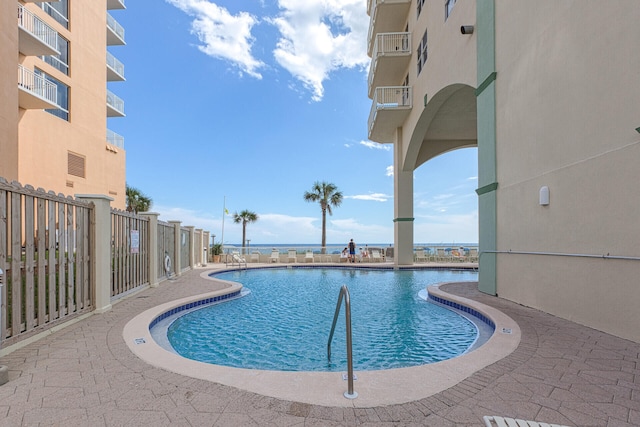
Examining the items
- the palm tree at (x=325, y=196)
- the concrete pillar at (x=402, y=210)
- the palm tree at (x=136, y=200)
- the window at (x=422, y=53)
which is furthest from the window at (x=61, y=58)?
the palm tree at (x=325, y=196)

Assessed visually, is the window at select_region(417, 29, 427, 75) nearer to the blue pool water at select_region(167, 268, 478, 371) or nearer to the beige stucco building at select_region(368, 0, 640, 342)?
the beige stucco building at select_region(368, 0, 640, 342)

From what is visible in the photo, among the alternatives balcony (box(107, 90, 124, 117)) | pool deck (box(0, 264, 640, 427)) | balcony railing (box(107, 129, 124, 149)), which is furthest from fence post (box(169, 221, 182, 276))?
balcony (box(107, 90, 124, 117))

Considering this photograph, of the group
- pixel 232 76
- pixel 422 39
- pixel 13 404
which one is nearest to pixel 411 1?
pixel 422 39

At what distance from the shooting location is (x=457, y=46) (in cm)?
902

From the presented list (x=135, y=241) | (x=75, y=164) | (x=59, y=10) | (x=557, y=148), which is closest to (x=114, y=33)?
(x=59, y=10)

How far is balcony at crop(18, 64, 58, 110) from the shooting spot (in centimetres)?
1241

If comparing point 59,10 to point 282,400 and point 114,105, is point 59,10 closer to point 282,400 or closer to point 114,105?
point 114,105

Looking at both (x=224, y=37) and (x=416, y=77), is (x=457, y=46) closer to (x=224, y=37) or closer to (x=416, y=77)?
(x=416, y=77)

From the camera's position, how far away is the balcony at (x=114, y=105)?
65.4ft

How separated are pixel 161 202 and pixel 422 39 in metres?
24.8

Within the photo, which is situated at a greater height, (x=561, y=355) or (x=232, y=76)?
(x=232, y=76)

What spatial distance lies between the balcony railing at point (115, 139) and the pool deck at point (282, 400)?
63.6 ft

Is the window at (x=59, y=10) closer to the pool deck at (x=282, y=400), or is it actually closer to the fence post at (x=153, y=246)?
the fence post at (x=153, y=246)

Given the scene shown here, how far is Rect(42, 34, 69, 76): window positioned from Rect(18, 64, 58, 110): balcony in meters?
1.69
